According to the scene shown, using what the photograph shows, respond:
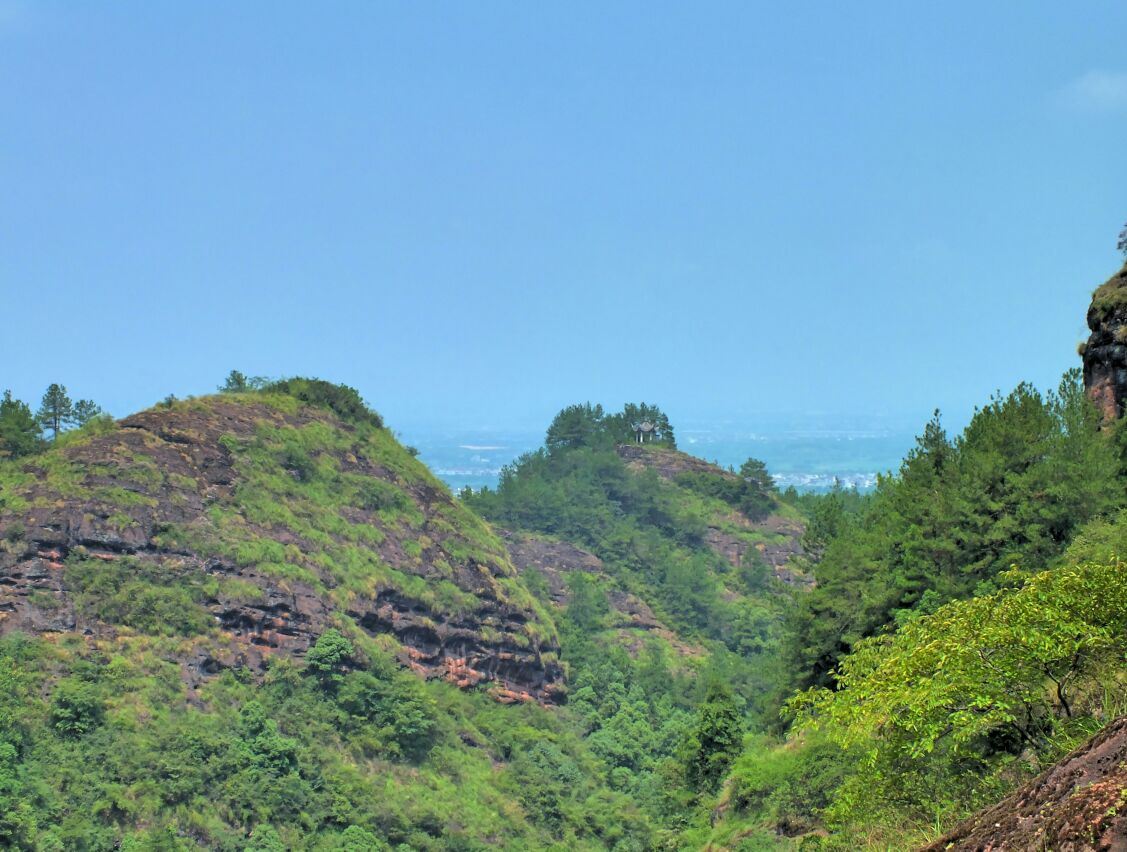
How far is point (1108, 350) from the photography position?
36344mm

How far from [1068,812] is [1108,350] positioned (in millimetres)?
31507

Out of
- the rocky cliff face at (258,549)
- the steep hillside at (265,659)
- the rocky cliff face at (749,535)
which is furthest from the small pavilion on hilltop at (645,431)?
the steep hillside at (265,659)

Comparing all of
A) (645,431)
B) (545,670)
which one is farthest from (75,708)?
(645,431)

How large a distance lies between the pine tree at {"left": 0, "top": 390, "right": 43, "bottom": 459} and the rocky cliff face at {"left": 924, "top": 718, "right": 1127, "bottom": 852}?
57.8 metres

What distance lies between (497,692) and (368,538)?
12113 millimetres

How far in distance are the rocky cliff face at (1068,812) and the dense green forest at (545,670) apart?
3.57 meters

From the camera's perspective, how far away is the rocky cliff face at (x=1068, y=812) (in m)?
8.39

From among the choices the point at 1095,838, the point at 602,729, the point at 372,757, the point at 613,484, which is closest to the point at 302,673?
the point at 372,757

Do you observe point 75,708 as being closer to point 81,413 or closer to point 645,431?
point 81,413

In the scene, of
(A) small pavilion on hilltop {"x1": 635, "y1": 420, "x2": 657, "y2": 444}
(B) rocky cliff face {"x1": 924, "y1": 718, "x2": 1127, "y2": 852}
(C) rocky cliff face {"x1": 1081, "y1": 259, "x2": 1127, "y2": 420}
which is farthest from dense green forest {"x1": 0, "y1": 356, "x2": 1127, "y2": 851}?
(A) small pavilion on hilltop {"x1": 635, "y1": 420, "x2": 657, "y2": 444}

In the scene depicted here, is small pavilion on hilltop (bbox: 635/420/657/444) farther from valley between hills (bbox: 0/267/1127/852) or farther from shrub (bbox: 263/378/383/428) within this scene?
shrub (bbox: 263/378/383/428)

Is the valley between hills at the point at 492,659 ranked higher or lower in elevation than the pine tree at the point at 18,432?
lower

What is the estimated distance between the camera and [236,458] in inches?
2522

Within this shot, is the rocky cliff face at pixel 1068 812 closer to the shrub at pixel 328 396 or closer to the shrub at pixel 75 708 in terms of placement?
the shrub at pixel 75 708
